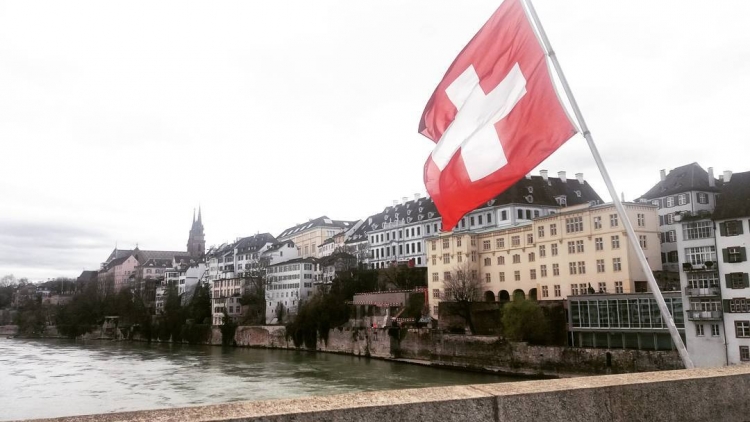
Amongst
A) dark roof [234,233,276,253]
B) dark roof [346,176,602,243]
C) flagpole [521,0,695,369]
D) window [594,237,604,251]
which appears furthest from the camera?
dark roof [234,233,276,253]

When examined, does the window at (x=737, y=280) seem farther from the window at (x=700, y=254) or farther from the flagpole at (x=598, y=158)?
the flagpole at (x=598, y=158)

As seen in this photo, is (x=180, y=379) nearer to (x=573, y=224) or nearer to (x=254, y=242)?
(x=573, y=224)

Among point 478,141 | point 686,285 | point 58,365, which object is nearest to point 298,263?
point 58,365

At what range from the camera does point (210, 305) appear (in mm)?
94000

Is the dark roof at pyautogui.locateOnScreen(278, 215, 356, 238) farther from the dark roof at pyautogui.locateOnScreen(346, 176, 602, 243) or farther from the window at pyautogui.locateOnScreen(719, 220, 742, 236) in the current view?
the window at pyautogui.locateOnScreen(719, 220, 742, 236)

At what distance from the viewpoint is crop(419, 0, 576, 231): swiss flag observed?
23.1 ft

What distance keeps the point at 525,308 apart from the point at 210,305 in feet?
211

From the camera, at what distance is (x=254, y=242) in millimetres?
103438

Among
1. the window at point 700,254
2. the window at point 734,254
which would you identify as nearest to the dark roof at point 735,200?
the window at point 734,254

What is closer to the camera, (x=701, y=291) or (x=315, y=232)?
(x=701, y=291)

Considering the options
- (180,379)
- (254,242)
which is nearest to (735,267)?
(180,379)

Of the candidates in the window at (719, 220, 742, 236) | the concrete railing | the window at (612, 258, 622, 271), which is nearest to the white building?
the window at (612, 258, 622, 271)

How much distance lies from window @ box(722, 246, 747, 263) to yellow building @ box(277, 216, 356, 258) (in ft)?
223

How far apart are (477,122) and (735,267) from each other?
32.5m
